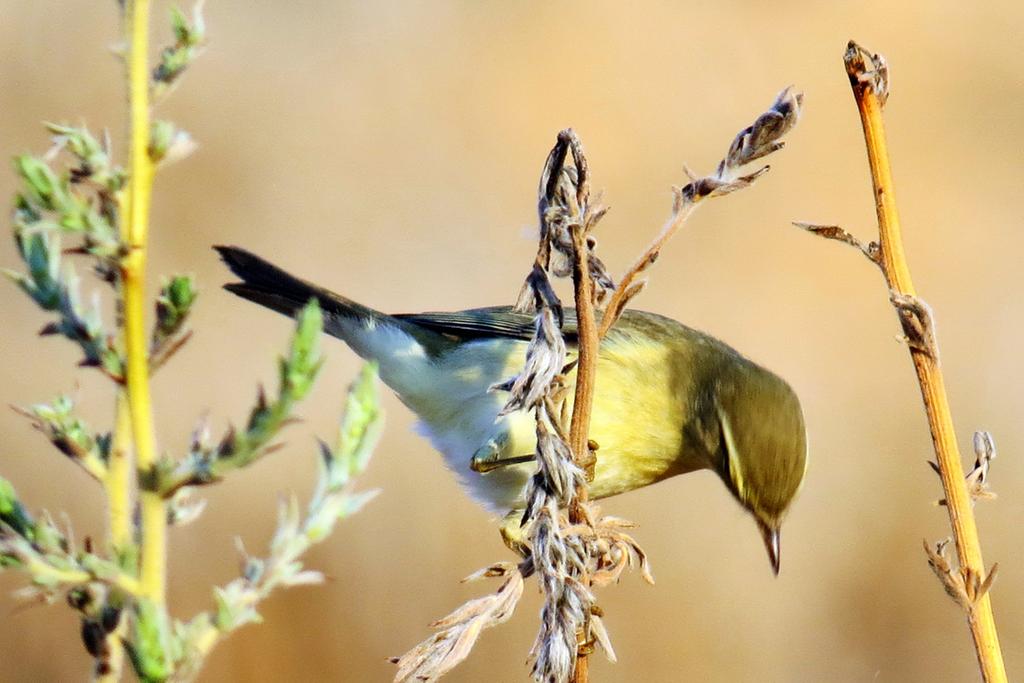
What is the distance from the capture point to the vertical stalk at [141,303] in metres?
0.75

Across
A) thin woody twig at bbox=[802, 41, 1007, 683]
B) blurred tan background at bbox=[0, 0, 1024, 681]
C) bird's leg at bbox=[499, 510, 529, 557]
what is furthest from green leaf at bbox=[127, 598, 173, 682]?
blurred tan background at bbox=[0, 0, 1024, 681]

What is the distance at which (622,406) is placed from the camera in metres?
2.93

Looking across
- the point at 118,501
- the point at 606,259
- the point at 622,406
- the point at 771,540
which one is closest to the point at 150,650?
the point at 118,501

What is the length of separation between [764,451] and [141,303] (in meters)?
2.28

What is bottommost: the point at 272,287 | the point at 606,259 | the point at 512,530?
the point at 512,530

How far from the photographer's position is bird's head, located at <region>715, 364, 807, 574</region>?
2.89 meters

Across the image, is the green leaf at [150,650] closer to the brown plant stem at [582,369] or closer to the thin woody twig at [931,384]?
the brown plant stem at [582,369]

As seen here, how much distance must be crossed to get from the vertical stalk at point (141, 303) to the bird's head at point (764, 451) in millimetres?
2249

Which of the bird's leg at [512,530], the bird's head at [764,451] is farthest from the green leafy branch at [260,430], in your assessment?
the bird's head at [764,451]

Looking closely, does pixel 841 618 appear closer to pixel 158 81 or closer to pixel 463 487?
pixel 463 487

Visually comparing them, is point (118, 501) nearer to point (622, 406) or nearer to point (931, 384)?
point (931, 384)

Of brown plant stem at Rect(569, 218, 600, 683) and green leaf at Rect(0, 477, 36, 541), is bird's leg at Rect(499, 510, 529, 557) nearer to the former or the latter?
brown plant stem at Rect(569, 218, 600, 683)

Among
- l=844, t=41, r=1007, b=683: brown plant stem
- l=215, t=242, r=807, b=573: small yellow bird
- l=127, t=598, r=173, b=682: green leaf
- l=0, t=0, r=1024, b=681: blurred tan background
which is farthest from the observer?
l=0, t=0, r=1024, b=681: blurred tan background

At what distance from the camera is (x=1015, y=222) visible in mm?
4773
